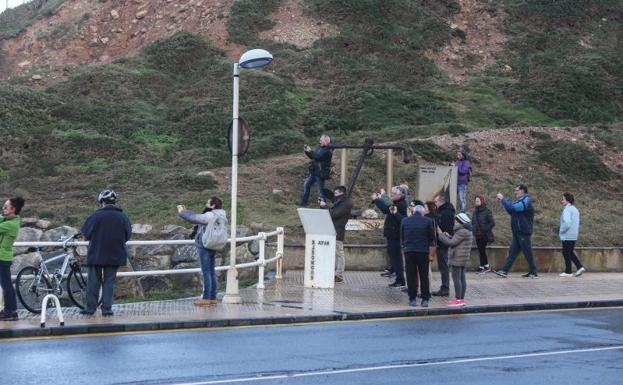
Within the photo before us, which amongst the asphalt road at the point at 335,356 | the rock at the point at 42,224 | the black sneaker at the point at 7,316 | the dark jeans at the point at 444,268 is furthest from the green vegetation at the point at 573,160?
the black sneaker at the point at 7,316

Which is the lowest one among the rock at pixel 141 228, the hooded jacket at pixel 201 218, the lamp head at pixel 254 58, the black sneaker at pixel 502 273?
the black sneaker at pixel 502 273

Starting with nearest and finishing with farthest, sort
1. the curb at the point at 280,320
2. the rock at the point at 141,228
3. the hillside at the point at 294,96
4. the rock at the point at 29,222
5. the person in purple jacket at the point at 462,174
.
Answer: the curb at the point at 280,320 → the rock at the point at 141,228 → the rock at the point at 29,222 → the person in purple jacket at the point at 462,174 → the hillside at the point at 294,96

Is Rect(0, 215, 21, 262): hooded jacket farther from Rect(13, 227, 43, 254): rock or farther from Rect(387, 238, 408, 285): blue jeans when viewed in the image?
Rect(13, 227, 43, 254): rock

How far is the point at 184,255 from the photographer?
2262 centimetres

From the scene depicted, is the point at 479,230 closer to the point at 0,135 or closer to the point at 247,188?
the point at 247,188

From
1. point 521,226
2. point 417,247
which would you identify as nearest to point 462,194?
point 521,226

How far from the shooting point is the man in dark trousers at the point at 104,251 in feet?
48.8

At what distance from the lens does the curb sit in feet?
44.1

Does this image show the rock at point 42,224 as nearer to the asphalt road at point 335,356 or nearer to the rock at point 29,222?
the rock at point 29,222

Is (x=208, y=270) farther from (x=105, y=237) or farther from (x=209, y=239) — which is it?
(x=105, y=237)

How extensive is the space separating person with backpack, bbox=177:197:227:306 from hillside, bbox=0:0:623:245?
7.49m

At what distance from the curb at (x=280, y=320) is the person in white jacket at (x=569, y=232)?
11.5 ft

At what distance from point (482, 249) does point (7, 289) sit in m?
11.7

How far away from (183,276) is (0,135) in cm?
1530
